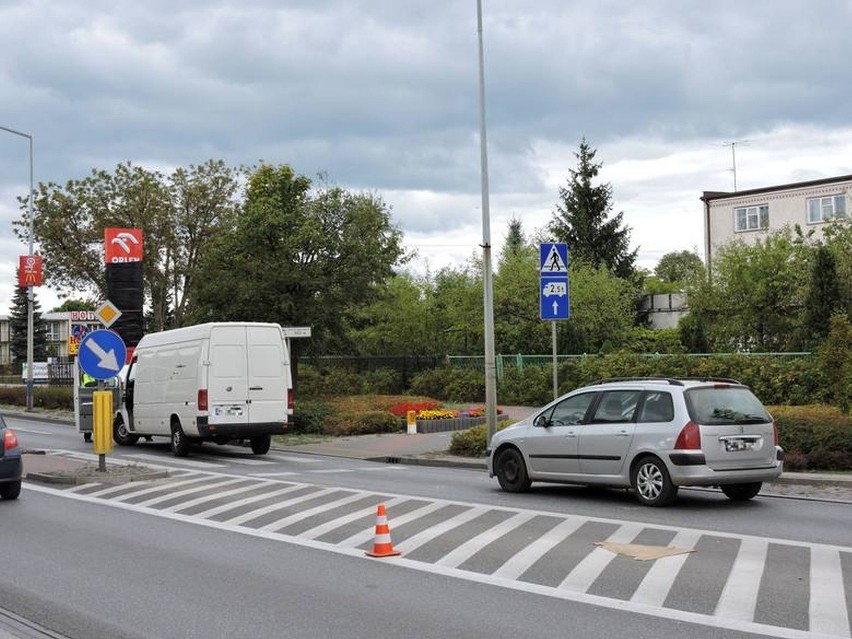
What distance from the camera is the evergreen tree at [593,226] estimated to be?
63406 millimetres

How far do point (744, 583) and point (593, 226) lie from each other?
189 feet

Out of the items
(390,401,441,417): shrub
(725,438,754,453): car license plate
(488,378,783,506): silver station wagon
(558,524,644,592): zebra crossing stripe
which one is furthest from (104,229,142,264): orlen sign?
(558,524,644,592): zebra crossing stripe

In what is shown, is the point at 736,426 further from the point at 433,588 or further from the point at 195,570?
the point at 195,570

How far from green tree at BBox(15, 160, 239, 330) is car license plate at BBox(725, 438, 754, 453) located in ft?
104

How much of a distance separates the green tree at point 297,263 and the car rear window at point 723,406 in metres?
19.6

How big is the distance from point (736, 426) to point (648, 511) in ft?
5.15

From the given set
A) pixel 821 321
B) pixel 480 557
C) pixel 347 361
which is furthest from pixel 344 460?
pixel 347 361

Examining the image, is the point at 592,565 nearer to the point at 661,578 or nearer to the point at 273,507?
the point at 661,578

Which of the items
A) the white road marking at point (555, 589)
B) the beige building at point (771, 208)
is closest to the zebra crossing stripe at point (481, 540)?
the white road marking at point (555, 589)

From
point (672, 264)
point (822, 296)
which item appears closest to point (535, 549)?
point (822, 296)

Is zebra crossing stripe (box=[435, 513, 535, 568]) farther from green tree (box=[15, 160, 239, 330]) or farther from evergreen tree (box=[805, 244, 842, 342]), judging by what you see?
green tree (box=[15, 160, 239, 330])

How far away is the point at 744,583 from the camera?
24.9ft

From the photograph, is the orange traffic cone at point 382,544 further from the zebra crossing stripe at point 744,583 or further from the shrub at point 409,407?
the shrub at point 409,407

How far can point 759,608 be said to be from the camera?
6832mm
